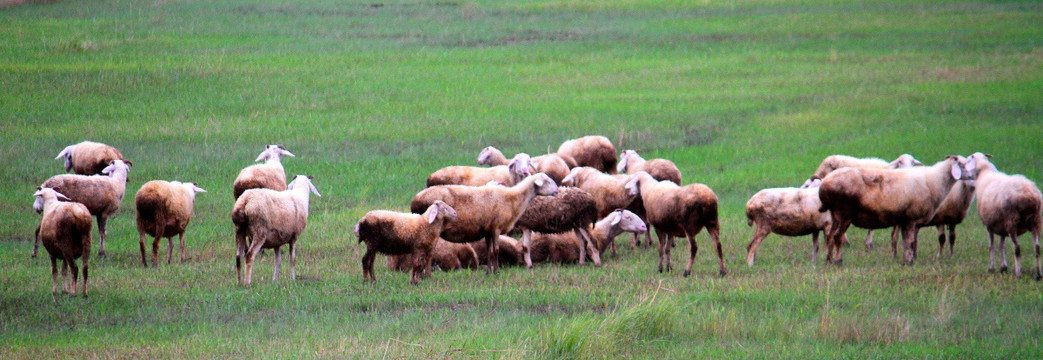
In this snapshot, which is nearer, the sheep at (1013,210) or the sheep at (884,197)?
the sheep at (1013,210)

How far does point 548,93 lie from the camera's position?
3394cm

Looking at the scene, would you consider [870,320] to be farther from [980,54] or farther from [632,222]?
[980,54]

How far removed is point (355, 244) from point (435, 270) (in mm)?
2153

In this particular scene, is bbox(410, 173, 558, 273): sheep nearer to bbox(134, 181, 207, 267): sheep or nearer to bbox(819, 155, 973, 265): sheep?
bbox(134, 181, 207, 267): sheep

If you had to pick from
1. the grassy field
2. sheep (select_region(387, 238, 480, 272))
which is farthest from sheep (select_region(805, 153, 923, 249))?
sheep (select_region(387, 238, 480, 272))

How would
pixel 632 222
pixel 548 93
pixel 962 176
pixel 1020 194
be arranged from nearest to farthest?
pixel 1020 194 < pixel 962 176 < pixel 632 222 < pixel 548 93

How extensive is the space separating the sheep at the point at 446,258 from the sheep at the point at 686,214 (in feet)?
8.28

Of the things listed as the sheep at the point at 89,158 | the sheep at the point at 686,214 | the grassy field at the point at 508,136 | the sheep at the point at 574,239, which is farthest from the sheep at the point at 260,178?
the sheep at the point at 686,214

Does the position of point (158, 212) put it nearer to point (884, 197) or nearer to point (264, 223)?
point (264, 223)

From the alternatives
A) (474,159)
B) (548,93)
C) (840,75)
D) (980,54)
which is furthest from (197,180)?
(980,54)

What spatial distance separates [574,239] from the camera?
16.5 metres

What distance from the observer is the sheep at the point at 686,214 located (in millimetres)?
14156

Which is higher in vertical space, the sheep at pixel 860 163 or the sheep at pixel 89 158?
the sheep at pixel 860 163

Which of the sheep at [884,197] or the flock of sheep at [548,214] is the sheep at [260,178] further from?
the sheep at [884,197]
